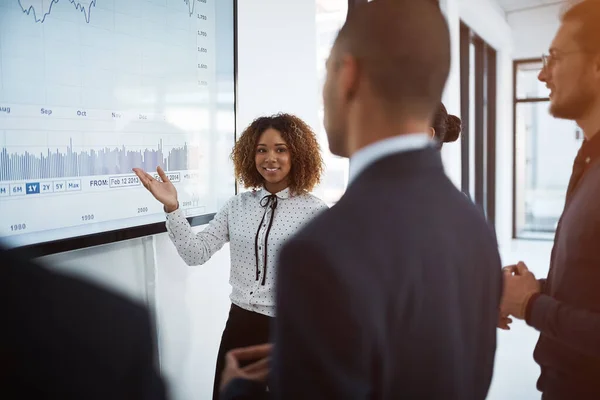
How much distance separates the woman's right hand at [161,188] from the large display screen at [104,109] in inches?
2.2

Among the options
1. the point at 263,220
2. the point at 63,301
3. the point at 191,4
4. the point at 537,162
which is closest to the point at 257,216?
the point at 263,220

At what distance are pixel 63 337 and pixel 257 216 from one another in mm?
1552

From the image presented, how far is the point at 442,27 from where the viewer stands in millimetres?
827

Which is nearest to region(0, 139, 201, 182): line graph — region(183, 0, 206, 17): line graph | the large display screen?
the large display screen

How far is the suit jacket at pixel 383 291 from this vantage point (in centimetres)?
67

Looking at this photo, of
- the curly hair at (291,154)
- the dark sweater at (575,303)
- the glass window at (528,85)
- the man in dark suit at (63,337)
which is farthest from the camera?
the glass window at (528,85)

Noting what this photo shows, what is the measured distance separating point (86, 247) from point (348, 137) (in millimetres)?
1126

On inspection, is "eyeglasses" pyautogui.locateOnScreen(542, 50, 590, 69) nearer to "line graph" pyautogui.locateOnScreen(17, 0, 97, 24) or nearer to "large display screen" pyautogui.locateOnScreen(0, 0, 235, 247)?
"large display screen" pyautogui.locateOnScreen(0, 0, 235, 247)

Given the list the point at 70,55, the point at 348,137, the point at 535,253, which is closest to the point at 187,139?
the point at 70,55

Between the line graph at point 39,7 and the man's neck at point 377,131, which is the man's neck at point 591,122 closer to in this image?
the man's neck at point 377,131

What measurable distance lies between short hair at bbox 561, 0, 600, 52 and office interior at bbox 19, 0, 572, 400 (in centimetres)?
38

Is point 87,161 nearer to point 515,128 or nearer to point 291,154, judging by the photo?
point 291,154

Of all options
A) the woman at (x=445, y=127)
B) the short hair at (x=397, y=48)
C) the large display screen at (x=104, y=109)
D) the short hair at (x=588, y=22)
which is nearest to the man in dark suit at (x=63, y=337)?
the short hair at (x=397, y=48)

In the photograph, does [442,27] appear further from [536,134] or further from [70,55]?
[536,134]
